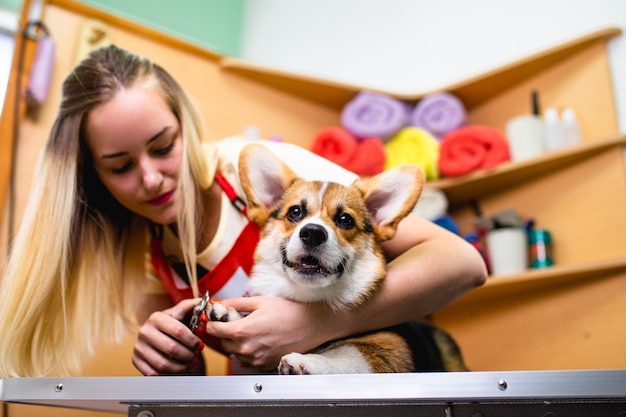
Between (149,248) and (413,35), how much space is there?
1644mm

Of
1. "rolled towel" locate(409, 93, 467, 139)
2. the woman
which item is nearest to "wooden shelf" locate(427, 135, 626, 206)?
"rolled towel" locate(409, 93, 467, 139)

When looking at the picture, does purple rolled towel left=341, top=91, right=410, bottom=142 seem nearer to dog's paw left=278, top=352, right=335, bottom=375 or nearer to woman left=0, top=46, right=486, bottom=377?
woman left=0, top=46, right=486, bottom=377

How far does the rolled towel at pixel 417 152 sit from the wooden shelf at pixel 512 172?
61 mm

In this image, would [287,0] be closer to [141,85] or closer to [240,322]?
[141,85]

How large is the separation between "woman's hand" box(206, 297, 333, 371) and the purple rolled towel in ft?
3.87

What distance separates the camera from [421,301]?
930 mm

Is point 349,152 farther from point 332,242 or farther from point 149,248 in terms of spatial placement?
point 332,242

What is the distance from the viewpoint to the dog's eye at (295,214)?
93 cm

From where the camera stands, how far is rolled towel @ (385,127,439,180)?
1.92 metres

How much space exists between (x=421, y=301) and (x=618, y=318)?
98 cm

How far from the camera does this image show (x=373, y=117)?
198 centimetres

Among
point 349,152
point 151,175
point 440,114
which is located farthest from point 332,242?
point 440,114

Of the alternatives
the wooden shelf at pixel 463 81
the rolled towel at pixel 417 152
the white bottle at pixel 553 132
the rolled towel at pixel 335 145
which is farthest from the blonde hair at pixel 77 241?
the white bottle at pixel 553 132

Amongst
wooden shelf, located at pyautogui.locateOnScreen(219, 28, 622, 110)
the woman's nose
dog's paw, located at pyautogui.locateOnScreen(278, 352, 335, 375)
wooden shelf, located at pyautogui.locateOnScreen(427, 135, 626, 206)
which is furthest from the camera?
wooden shelf, located at pyautogui.locateOnScreen(219, 28, 622, 110)
